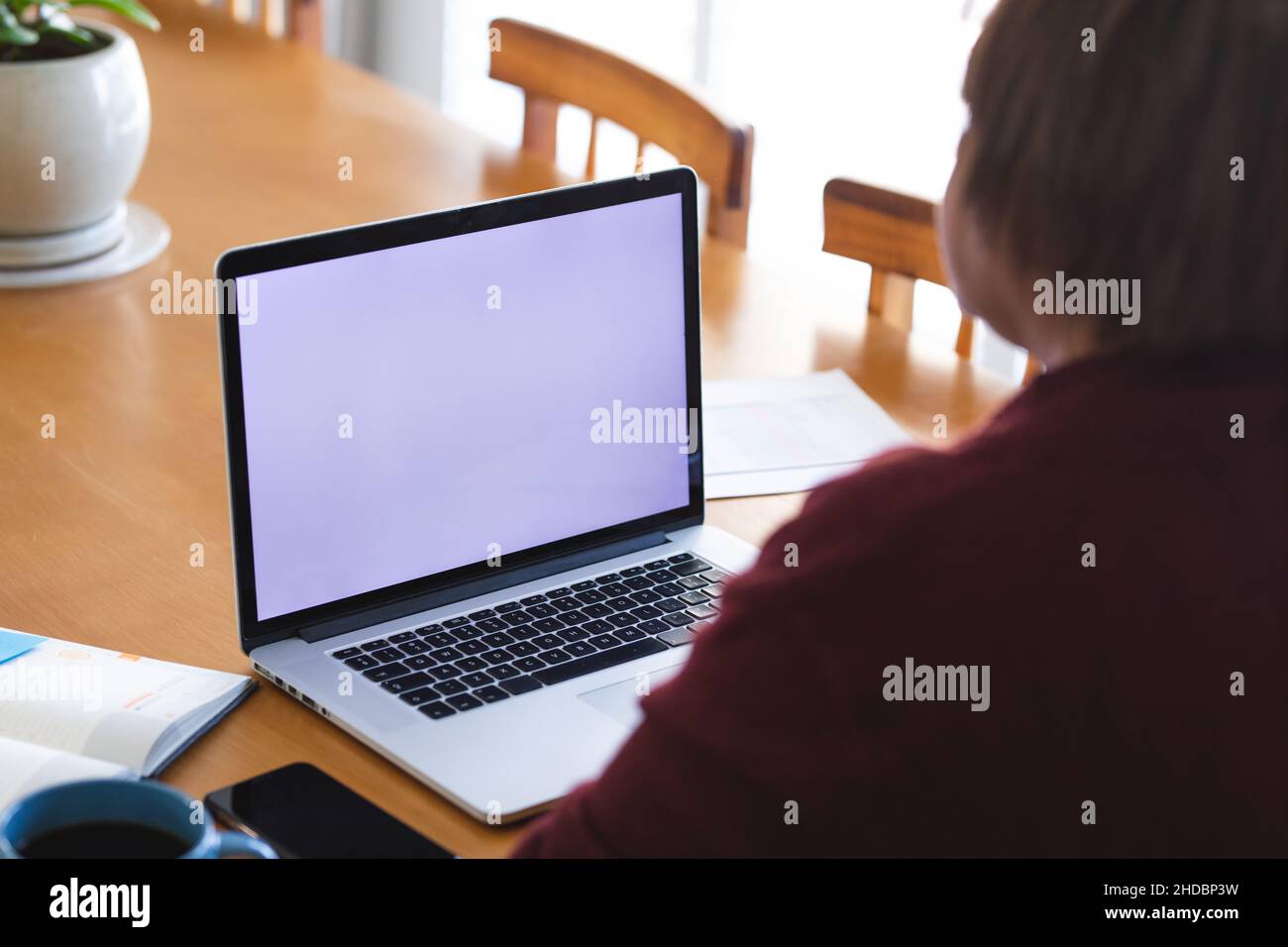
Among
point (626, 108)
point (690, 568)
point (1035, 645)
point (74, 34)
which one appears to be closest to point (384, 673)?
point (690, 568)

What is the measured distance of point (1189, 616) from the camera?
62cm

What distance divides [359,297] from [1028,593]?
0.54m

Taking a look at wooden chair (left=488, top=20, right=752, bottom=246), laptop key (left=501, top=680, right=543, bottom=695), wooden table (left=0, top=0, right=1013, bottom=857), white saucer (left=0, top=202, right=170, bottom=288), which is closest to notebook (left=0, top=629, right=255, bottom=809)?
wooden table (left=0, top=0, right=1013, bottom=857)

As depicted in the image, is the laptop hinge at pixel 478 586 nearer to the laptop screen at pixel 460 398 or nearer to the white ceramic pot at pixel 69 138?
the laptop screen at pixel 460 398

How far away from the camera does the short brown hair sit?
588 mm

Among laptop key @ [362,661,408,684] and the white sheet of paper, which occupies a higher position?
laptop key @ [362,661,408,684]

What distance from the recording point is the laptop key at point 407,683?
977 mm

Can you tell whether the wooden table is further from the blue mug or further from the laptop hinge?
the blue mug

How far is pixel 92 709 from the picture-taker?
942 mm

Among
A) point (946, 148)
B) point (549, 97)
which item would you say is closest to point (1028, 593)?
point (549, 97)

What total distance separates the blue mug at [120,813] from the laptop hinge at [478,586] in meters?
0.32

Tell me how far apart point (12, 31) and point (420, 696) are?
3.06ft

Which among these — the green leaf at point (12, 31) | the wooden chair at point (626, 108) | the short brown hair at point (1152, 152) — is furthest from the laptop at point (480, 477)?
the green leaf at point (12, 31)

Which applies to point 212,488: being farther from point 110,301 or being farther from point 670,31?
point 670,31
